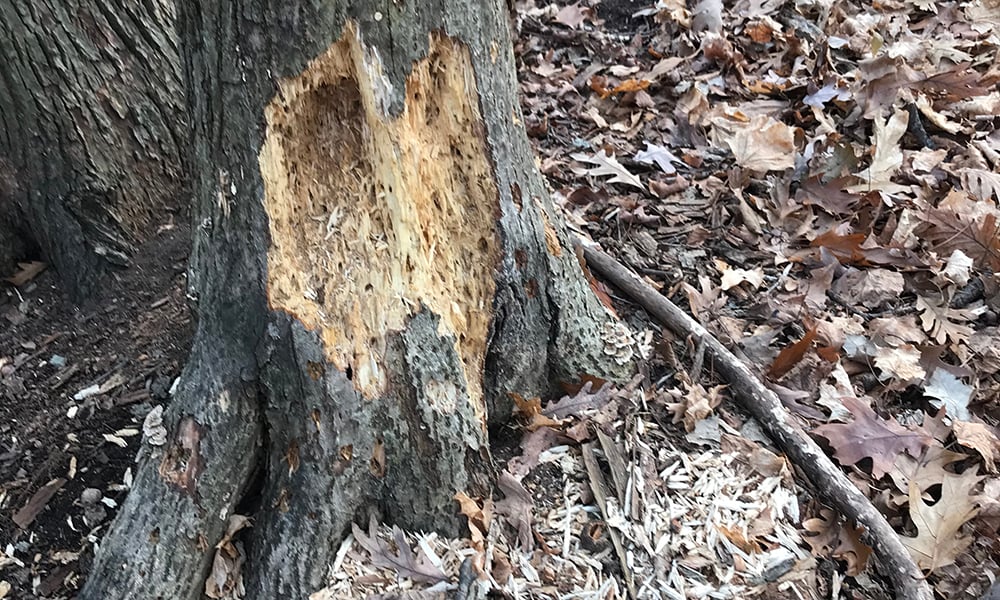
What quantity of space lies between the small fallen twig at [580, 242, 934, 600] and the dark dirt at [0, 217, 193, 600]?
1.66 meters

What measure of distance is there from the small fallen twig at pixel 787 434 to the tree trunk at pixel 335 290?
0.75 metres

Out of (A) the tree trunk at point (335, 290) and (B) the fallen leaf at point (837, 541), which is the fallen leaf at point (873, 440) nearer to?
(B) the fallen leaf at point (837, 541)

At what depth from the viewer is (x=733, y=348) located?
276cm

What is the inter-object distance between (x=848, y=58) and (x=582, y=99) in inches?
57.4

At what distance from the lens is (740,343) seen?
109 inches

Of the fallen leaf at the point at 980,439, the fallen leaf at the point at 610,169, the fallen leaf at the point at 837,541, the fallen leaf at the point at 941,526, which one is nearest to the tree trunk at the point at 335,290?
the fallen leaf at the point at 837,541

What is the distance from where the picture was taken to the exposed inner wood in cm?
192

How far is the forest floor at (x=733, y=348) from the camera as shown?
217 cm

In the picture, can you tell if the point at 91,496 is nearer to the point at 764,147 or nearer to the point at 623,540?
the point at 623,540

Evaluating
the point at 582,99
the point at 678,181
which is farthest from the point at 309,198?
the point at 582,99

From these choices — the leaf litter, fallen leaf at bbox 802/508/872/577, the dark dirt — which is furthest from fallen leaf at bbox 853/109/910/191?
the dark dirt

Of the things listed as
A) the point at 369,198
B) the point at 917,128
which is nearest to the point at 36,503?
the point at 369,198

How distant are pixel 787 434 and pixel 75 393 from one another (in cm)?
245

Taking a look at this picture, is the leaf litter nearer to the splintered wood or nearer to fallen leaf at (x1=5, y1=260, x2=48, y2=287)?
the splintered wood
